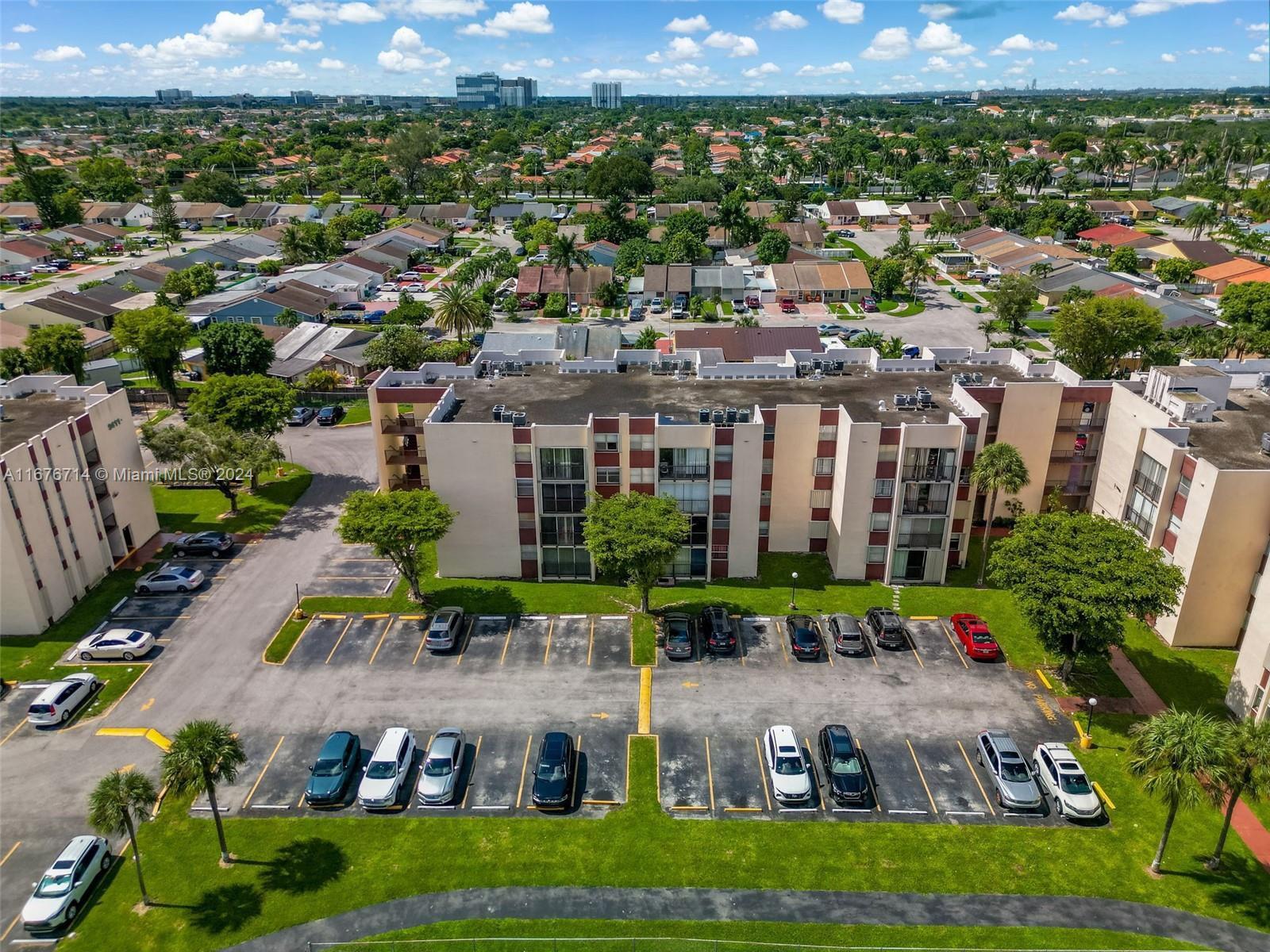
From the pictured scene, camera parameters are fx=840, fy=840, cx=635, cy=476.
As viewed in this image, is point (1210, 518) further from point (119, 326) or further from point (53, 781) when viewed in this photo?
point (119, 326)

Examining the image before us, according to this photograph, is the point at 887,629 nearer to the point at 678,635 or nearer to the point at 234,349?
the point at 678,635

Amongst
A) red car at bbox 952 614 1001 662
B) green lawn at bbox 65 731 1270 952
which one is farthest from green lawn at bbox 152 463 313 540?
red car at bbox 952 614 1001 662

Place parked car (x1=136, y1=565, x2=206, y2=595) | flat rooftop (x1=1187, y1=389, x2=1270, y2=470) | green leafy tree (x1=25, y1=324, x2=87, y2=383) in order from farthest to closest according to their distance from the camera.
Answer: green leafy tree (x1=25, y1=324, x2=87, y2=383)
parked car (x1=136, y1=565, x2=206, y2=595)
flat rooftop (x1=1187, y1=389, x2=1270, y2=470)

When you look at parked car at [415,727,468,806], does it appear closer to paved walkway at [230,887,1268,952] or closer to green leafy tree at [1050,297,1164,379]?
paved walkway at [230,887,1268,952]

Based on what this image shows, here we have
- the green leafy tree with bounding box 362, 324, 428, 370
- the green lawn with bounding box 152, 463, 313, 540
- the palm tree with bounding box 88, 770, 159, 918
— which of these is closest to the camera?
the palm tree with bounding box 88, 770, 159, 918

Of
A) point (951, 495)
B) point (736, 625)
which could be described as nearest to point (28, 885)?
point (736, 625)

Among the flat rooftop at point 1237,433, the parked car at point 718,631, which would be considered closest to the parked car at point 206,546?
the parked car at point 718,631
